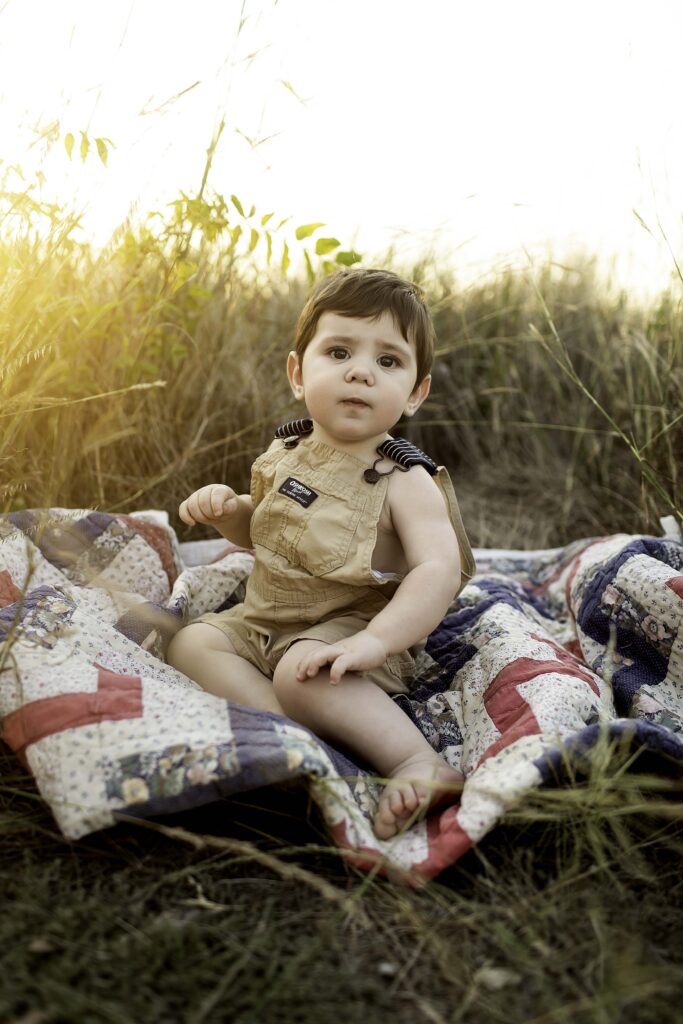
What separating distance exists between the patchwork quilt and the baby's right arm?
8.6 inches

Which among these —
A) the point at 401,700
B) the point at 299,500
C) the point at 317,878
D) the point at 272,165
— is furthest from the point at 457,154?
the point at 317,878

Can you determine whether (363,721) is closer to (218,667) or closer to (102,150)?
(218,667)

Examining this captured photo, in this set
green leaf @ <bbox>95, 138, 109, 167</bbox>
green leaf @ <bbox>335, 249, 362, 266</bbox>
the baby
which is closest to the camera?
the baby

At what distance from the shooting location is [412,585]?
1.54 meters

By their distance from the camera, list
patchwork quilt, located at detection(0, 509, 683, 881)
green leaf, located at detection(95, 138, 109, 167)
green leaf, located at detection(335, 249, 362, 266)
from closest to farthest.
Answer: patchwork quilt, located at detection(0, 509, 683, 881), green leaf, located at detection(95, 138, 109, 167), green leaf, located at detection(335, 249, 362, 266)

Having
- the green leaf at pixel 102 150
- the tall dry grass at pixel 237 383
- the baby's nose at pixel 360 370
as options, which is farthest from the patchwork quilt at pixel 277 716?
the green leaf at pixel 102 150

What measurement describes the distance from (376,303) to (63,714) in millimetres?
911

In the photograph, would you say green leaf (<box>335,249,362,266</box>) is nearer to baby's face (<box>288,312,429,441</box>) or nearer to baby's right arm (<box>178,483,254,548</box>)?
baby's face (<box>288,312,429,441</box>)

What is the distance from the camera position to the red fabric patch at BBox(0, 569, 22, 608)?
64.2 inches

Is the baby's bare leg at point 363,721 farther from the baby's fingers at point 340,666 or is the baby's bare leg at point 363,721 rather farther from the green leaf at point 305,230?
the green leaf at point 305,230

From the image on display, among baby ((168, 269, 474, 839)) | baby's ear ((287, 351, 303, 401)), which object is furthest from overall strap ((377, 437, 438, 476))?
baby's ear ((287, 351, 303, 401))

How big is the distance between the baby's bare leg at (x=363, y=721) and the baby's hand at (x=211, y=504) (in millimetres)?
361

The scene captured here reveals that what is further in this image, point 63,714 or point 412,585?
point 412,585

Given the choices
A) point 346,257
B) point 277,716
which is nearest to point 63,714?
point 277,716
